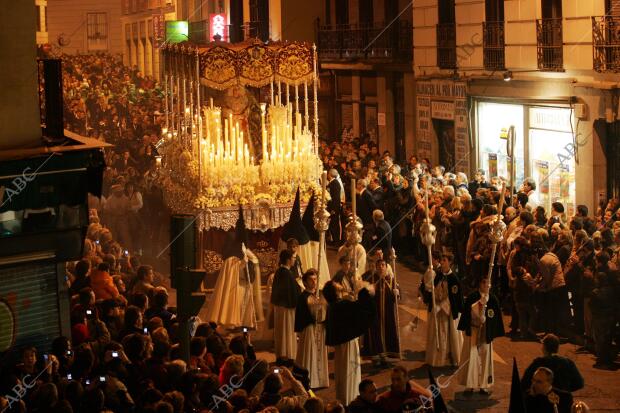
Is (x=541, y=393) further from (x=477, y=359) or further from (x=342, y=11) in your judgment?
(x=342, y=11)

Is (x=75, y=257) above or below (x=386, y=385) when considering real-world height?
above

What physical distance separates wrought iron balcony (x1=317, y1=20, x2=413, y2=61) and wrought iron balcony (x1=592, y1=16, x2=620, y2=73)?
1008cm

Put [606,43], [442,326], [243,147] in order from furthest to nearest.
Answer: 1. [606,43]
2. [243,147]
3. [442,326]

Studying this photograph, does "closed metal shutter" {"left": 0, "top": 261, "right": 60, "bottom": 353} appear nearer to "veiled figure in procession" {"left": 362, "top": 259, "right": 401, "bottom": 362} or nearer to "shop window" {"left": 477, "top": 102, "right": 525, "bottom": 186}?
"veiled figure in procession" {"left": 362, "top": 259, "right": 401, "bottom": 362}

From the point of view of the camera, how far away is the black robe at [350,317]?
49.1 ft

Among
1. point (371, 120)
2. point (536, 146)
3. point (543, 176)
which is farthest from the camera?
point (371, 120)

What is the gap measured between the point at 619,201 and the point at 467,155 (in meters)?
7.73

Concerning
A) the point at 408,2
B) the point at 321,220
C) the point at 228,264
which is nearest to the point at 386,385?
the point at 321,220

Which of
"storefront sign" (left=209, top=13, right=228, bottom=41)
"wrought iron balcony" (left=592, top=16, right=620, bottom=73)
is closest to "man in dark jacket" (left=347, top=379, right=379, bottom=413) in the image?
"wrought iron balcony" (left=592, top=16, right=620, bottom=73)

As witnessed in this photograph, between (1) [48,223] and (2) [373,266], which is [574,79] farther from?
(1) [48,223]

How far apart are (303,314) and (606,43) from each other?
888 centimetres

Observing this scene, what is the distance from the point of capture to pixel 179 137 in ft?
73.8

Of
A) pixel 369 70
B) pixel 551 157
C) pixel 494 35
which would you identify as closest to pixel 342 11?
pixel 369 70

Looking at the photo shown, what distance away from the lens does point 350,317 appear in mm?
15000
